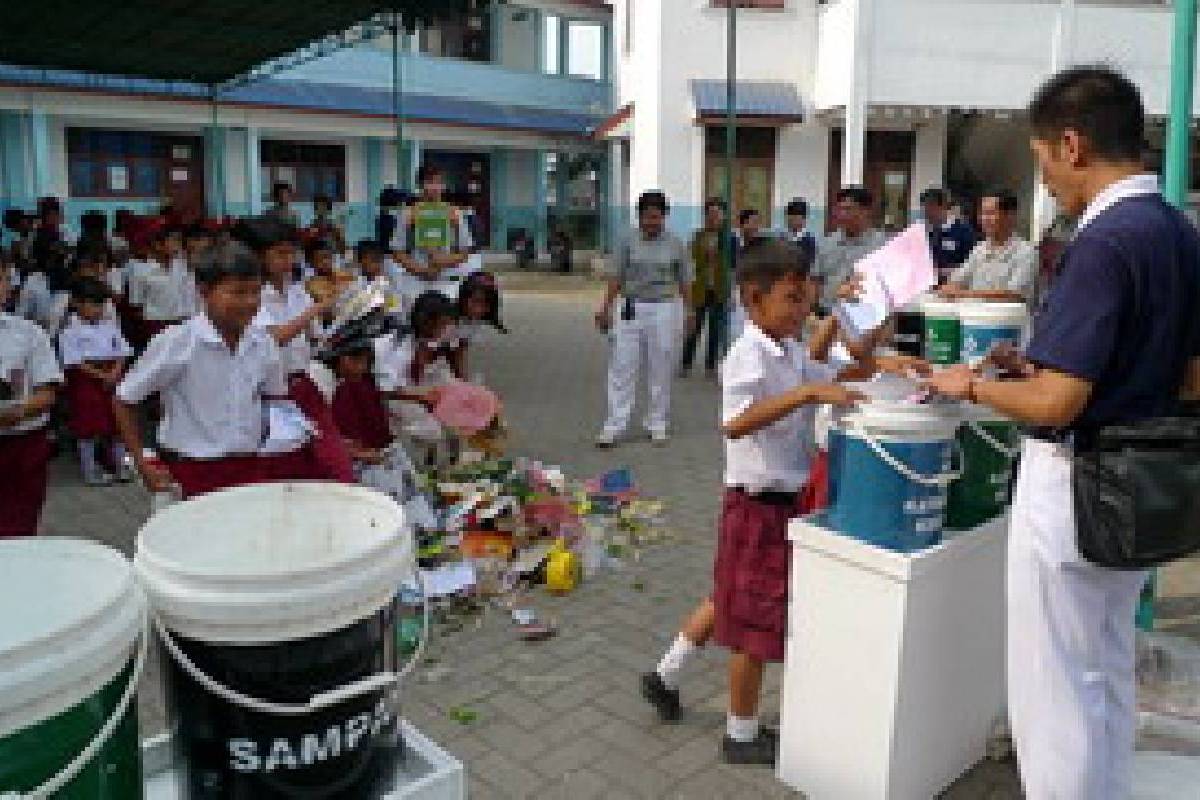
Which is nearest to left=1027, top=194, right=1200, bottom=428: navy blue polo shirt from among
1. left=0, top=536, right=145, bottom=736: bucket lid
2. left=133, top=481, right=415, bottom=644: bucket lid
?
left=133, top=481, right=415, bottom=644: bucket lid

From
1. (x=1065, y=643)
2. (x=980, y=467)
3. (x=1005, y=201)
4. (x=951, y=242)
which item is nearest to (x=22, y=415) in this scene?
(x=980, y=467)

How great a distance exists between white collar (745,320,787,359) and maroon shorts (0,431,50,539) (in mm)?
2854

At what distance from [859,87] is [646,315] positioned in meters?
9.73

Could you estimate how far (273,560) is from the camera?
1.70m

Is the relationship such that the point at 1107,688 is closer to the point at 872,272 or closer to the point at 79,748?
the point at 872,272

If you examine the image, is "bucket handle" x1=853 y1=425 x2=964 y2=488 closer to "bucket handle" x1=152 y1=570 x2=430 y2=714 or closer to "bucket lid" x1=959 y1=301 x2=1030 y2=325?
"bucket lid" x1=959 y1=301 x2=1030 y2=325

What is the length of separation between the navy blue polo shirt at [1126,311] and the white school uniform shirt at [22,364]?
A: 356 centimetres

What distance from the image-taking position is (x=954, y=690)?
2.88 meters

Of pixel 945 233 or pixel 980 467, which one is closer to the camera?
pixel 980 467

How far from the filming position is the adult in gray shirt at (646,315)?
23.8ft

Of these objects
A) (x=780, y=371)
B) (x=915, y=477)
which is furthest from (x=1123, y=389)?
(x=780, y=371)

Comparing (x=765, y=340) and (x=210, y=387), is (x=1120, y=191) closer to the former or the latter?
(x=765, y=340)

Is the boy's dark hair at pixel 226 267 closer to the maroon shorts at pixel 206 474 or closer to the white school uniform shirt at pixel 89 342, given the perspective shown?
the maroon shorts at pixel 206 474

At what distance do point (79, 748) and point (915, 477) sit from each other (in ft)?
6.62
